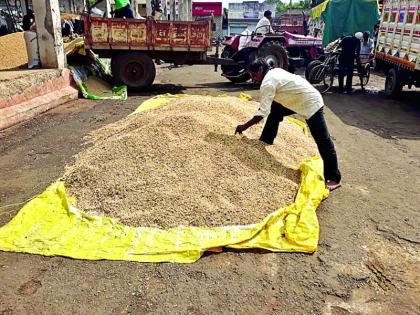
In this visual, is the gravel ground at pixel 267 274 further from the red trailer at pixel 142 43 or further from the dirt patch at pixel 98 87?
the red trailer at pixel 142 43

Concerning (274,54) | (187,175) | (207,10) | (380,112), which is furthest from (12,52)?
(207,10)

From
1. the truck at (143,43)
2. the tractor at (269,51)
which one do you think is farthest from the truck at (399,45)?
the truck at (143,43)

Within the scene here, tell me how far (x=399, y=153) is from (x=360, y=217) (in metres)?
2.18

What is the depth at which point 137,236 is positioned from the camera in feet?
9.48

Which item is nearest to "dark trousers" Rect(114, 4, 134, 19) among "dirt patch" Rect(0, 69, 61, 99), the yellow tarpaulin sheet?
"dirt patch" Rect(0, 69, 61, 99)

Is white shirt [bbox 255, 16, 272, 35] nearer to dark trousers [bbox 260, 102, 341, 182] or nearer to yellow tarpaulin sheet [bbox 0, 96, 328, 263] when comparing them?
dark trousers [bbox 260, 102, 341, 182]

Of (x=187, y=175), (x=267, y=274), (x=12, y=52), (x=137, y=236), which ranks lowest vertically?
(x=267, y=274)

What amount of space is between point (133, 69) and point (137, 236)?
6433 mm

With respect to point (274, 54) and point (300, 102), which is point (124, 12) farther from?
point (300, 102)

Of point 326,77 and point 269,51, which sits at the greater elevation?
point 269,51

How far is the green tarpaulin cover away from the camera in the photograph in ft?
36.6

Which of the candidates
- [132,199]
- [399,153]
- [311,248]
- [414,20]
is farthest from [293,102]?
[414,20]

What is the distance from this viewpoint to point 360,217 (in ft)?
11.2

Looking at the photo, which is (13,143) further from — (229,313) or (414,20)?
(414,20)
